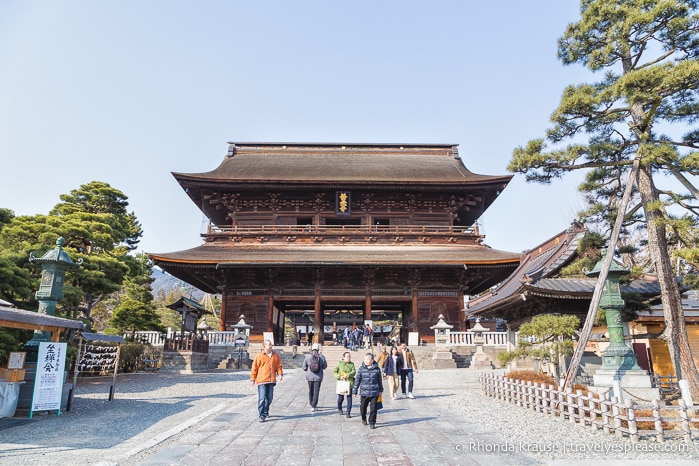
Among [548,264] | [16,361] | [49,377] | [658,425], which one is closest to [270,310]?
[49,377]

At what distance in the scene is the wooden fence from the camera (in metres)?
6.48

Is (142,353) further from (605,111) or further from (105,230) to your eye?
(605,111)

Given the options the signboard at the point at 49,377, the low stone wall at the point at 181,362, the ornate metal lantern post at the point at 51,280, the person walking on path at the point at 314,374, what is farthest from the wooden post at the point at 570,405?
the low stone wall at the point at 181,362

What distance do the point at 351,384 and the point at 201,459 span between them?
11.4 feet

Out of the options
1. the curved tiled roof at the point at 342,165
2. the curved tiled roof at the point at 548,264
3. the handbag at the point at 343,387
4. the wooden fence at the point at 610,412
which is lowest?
the wooden fence at the point at 610,412

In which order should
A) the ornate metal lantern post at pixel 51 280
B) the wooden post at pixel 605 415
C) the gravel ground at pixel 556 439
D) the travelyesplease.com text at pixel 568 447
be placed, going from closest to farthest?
the gravel ground at pixel 556 439 → the travelyesplease.com text at pixel 568 447 → the wooden post at pixel 605 415 → the ornate metal lantern post at pixel 51 280

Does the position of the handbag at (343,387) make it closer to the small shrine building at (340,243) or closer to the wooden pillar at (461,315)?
the small shrine building at (340,243)

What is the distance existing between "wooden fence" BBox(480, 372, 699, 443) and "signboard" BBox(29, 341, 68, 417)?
9.96 meters

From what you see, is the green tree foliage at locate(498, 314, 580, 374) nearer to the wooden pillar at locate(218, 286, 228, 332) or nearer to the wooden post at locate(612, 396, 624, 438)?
the wooden post at locate(612, 396, 624, 438)

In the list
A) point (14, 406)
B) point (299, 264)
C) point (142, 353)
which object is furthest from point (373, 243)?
point (14, 406)

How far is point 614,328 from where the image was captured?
10539mm

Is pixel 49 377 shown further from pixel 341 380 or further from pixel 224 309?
pixel 224 309

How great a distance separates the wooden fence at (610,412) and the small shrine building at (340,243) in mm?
11228

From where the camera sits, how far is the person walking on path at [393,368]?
10352 mm
